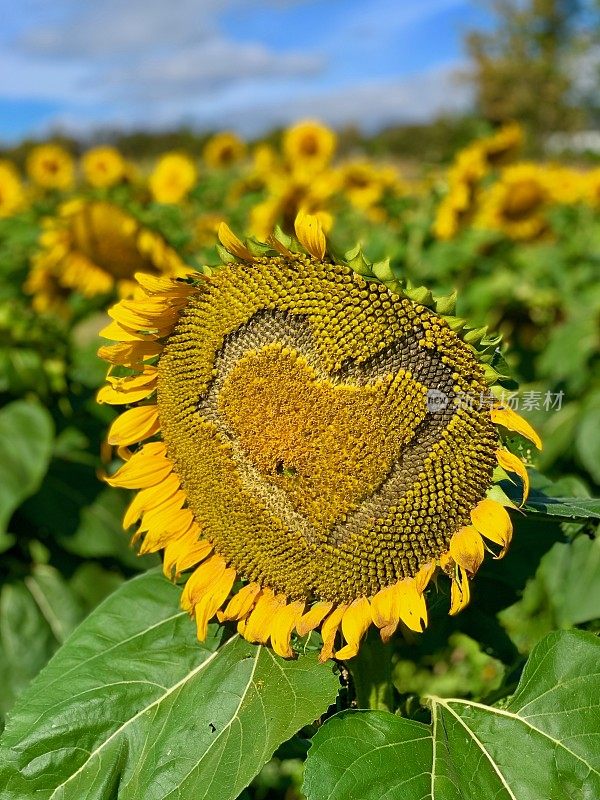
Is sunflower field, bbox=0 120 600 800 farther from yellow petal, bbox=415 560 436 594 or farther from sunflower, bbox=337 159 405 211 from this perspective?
sunflower, bbox=337 159 405 211

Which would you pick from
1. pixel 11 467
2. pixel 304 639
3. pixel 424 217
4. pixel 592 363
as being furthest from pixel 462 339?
pixel 424 217

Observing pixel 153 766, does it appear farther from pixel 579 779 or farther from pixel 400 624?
pixel 579 779

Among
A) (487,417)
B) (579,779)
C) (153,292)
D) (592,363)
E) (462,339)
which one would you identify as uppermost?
(153,292)

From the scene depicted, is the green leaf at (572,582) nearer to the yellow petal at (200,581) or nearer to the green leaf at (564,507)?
the green leaf at (564,507)

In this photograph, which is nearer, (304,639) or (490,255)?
(304,639)

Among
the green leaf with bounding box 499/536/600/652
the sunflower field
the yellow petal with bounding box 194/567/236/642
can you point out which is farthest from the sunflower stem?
the green leaf with bounding box 499/536/600/652

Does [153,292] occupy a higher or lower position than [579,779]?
higher

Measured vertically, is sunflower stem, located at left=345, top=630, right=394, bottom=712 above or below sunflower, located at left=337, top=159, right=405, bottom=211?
below
